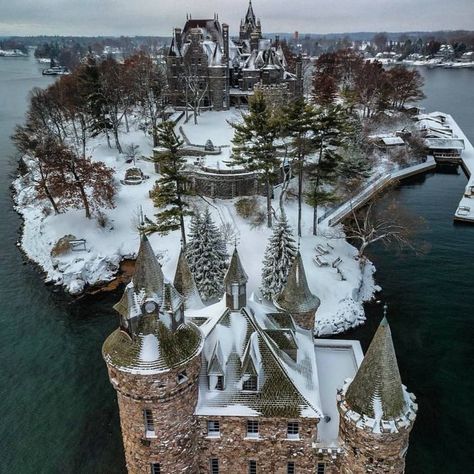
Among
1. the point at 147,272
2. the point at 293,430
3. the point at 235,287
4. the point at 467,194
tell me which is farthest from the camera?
the point at 467,194

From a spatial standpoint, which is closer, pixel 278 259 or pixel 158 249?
pixel 278 259

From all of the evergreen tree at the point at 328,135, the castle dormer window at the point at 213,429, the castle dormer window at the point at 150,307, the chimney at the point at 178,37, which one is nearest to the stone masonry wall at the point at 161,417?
the castle dormer window at the point at 213,429

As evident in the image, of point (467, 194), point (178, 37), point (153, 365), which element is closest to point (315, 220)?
point (467, 194)

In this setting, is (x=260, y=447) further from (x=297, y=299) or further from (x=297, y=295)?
(x=297, y=295)

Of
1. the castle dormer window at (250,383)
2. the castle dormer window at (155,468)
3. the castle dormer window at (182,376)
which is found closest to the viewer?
the castle dormer window at (182,376)

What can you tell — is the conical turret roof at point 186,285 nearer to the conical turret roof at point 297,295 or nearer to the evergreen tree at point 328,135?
the conical turret roof at point 297,295

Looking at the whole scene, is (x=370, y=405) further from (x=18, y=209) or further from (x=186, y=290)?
(x=18, y=209)
